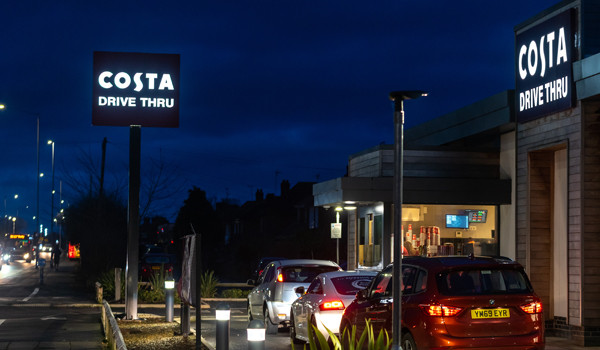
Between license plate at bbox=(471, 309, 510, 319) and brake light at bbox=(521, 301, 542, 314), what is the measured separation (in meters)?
0.25

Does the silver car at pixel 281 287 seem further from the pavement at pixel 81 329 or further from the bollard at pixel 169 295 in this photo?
the bollard at pixel 169 295

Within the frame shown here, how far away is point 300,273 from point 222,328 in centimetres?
750

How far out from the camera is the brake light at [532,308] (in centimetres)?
1151

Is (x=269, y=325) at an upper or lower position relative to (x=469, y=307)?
lower

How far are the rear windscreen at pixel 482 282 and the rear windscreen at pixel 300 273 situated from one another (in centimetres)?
689

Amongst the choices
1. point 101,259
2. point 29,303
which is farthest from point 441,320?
point 101,259

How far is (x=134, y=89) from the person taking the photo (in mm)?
22516

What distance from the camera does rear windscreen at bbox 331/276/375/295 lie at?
15206mm

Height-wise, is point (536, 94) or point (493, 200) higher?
point (536, 94)

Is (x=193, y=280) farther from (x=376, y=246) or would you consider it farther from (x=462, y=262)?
(x=376, y=246)

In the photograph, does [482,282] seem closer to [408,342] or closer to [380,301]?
[408,342]

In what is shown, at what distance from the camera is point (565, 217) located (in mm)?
18547

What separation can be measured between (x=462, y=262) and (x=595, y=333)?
6.07 meters

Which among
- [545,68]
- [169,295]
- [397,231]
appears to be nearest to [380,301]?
[397,231]
